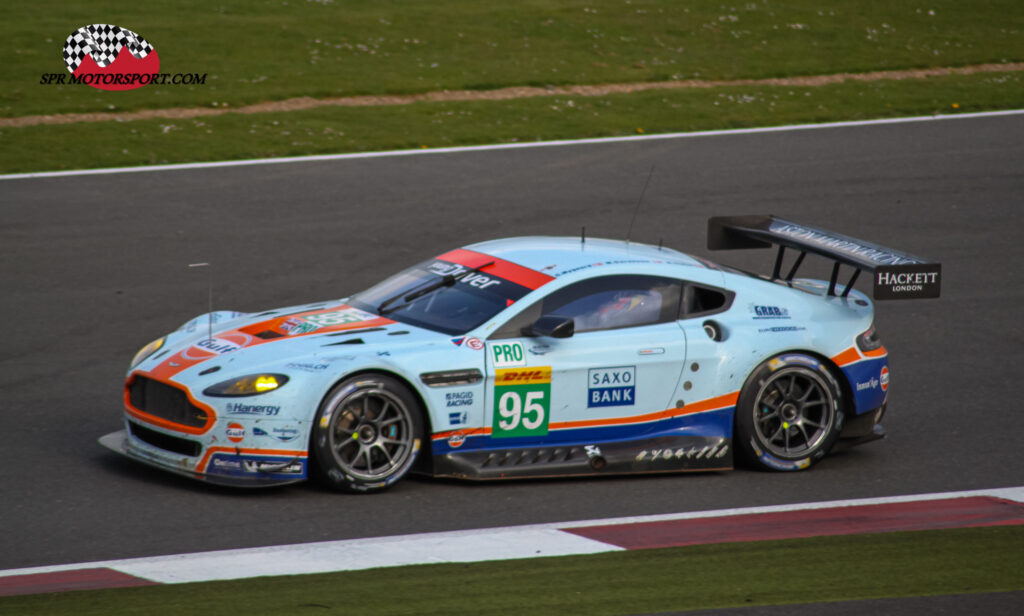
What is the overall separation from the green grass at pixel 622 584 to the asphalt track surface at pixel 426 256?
813mm

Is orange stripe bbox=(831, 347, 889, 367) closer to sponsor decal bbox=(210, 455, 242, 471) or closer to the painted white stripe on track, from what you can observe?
sponsor decal bbox=(210, 455, 242, 471)

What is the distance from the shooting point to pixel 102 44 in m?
20.2

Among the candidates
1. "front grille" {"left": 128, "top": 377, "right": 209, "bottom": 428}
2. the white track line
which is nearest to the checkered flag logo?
"front grille" {"left": 128, "top": 377, "right": 209, "bottom": 428}

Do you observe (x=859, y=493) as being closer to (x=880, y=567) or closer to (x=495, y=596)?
(x=880, y=567)

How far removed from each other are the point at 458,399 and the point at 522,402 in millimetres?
391

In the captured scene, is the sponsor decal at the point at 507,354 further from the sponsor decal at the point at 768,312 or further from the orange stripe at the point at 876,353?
the orange stripe at the point at 876,353

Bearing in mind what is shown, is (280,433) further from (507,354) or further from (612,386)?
(612,386)

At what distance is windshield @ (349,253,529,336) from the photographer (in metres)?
7.92

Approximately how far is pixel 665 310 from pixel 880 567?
236 cm

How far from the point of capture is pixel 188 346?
25.9 ft

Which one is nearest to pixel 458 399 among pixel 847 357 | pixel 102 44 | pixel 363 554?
pixel 363 554

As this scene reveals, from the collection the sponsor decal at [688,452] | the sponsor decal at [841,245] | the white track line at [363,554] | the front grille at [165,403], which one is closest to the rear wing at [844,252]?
the sponsor decal at [841,245]

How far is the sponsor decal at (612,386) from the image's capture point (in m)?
7.87

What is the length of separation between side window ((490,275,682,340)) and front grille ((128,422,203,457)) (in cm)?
187
